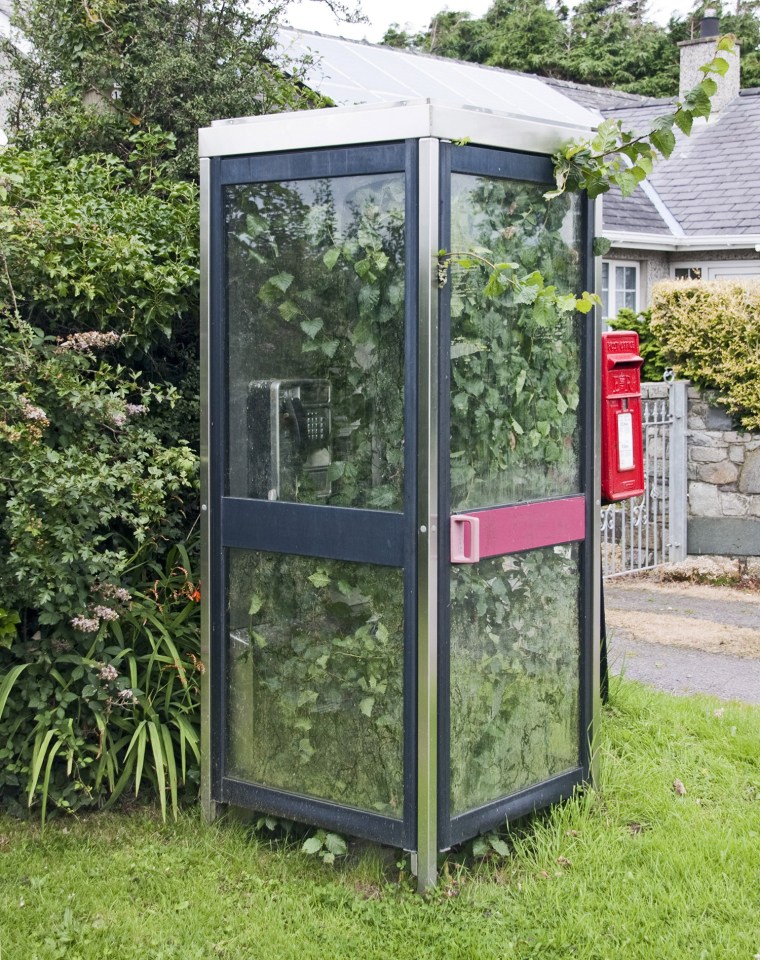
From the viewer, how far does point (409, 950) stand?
3.60 m

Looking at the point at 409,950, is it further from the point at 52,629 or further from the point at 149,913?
the point at 52,629

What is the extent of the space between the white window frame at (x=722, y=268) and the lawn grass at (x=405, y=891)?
1140cm

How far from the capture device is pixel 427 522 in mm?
3770

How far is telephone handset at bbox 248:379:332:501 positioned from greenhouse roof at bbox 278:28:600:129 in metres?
6.64

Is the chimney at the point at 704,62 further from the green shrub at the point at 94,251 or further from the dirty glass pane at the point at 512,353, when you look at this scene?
the dirty glass pane at the point at 512,353

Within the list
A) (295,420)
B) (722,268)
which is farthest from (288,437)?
(722,268)

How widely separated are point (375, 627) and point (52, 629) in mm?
1429

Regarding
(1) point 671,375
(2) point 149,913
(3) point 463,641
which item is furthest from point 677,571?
(2) point 149,913

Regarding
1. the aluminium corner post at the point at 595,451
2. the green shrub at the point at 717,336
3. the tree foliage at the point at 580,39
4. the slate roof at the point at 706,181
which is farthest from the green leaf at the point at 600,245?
the tree foliage at the point at 580,39

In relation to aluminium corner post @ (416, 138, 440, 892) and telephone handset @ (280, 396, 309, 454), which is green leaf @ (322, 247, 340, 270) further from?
telephone handset @ (280, 396, 309, 454)

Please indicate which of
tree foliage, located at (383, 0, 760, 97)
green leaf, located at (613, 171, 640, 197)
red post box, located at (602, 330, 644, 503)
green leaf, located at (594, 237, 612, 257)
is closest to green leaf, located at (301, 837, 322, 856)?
red post box, located at (602, 330, 644, 503)

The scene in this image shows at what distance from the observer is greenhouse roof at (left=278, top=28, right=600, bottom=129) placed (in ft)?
37.4

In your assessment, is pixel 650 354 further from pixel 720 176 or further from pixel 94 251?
pixel 720 176

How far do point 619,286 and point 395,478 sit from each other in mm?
12025
